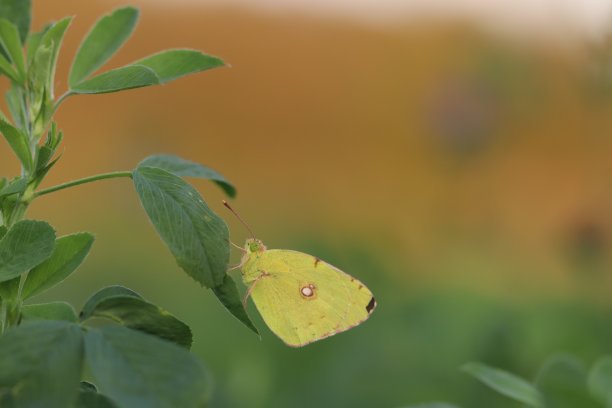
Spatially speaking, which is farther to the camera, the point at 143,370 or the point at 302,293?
the point at 302,293

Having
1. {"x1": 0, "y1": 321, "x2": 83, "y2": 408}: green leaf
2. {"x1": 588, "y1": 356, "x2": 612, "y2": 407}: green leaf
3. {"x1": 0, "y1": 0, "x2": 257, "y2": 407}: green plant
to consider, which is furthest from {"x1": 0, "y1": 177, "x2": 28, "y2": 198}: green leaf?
{"x1": 588, "y1": 356, "x2": 612, "y2": 407}: green leaf

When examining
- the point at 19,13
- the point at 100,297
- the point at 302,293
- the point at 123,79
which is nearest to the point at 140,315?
the point at 100,297

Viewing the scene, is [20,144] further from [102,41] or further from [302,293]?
[302,293]

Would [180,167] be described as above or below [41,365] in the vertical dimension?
above

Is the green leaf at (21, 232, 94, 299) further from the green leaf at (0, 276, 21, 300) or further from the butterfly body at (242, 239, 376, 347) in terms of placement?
the butterfly body at (242, 239, 376, 347)

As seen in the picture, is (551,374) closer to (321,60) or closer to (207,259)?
(207,259)

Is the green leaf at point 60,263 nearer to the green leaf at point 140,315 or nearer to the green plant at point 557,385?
the green leaf at point 140,315
